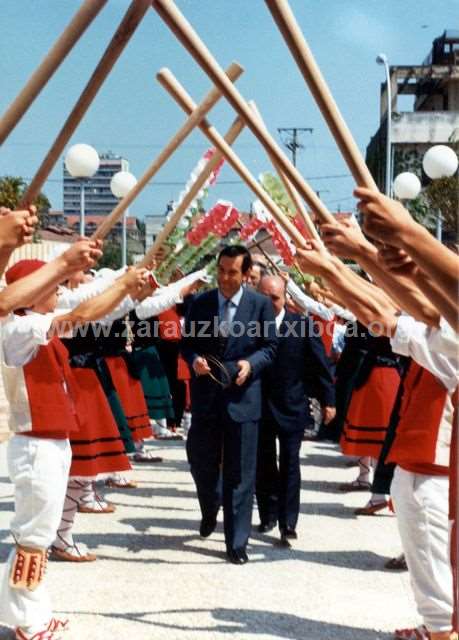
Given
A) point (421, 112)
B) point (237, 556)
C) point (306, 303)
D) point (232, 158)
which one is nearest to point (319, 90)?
point (232, 158)

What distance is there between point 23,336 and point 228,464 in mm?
1961

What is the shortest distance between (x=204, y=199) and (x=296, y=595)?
3311 millimetres

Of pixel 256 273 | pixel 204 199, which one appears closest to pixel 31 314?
pixel 204 199

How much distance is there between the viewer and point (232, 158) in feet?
14.4

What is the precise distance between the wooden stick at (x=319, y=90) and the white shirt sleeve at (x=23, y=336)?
179cm

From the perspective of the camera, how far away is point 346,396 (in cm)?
862

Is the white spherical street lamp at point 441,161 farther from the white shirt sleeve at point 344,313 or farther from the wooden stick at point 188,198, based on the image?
the wooden stick at point 188,198

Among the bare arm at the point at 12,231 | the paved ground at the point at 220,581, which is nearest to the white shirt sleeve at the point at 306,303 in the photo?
the paved ground at the point at 220,581

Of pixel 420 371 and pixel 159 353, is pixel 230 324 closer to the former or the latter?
pixel 420 371

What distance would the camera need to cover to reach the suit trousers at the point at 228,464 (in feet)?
18.4

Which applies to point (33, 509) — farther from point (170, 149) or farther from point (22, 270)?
point (170, 149)

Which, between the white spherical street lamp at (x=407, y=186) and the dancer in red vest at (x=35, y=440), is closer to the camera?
the dancer in red vest at (x=35, y=440)

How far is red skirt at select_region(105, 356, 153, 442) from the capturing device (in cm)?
812

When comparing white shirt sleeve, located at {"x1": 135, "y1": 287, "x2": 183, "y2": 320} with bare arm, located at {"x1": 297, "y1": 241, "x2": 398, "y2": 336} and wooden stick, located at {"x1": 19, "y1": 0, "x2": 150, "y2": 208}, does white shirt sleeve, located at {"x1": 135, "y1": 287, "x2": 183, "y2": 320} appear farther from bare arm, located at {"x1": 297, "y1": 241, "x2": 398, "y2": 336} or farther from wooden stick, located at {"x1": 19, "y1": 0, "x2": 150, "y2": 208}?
wooden stick, located at {"x1": 19, "y1": 0, "x2": 150, "y2": 208}
